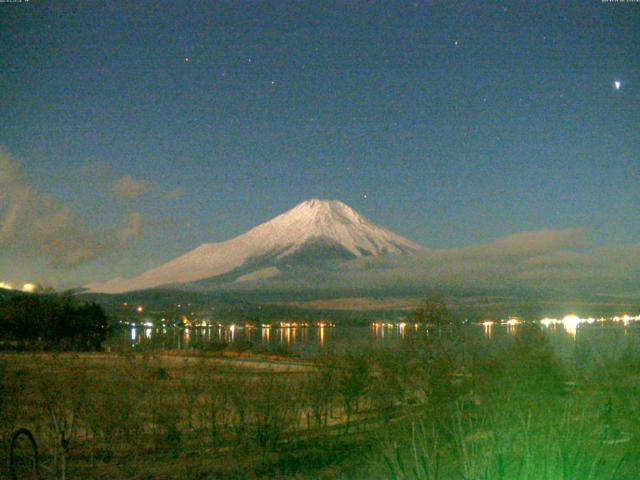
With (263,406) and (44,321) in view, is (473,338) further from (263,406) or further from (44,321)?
(44,321)

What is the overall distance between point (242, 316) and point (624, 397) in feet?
392

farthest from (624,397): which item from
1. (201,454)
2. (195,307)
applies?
(195,307)

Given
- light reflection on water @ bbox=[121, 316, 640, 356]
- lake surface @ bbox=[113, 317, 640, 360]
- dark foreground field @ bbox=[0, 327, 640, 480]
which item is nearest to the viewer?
dark foreground field @ bbox=[0, 327, 640, 480]

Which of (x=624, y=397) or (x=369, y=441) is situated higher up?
(x=624, y=397)

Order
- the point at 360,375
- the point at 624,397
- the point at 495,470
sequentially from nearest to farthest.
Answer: the point at 495,470 → the point at 624,397 → the point at 360,375

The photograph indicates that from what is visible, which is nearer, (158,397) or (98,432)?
(98,432)

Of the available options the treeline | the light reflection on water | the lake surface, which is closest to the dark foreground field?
the lake surface

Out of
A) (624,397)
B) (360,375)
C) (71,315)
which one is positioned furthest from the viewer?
(71,315)

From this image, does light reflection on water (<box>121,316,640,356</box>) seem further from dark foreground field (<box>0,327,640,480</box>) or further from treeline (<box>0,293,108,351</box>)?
treeline (<box>0,293,108,351</box>)

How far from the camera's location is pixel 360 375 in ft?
61.8

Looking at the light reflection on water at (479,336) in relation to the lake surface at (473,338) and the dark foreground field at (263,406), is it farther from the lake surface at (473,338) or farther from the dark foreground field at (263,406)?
the dark foreground field at (263,406)

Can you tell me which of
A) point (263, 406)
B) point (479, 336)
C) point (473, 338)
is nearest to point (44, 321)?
point (479, 336)

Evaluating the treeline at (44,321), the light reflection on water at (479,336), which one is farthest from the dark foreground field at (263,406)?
the treeline at (44,321)

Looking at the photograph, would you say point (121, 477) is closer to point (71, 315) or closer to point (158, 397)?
point (158, 397)
